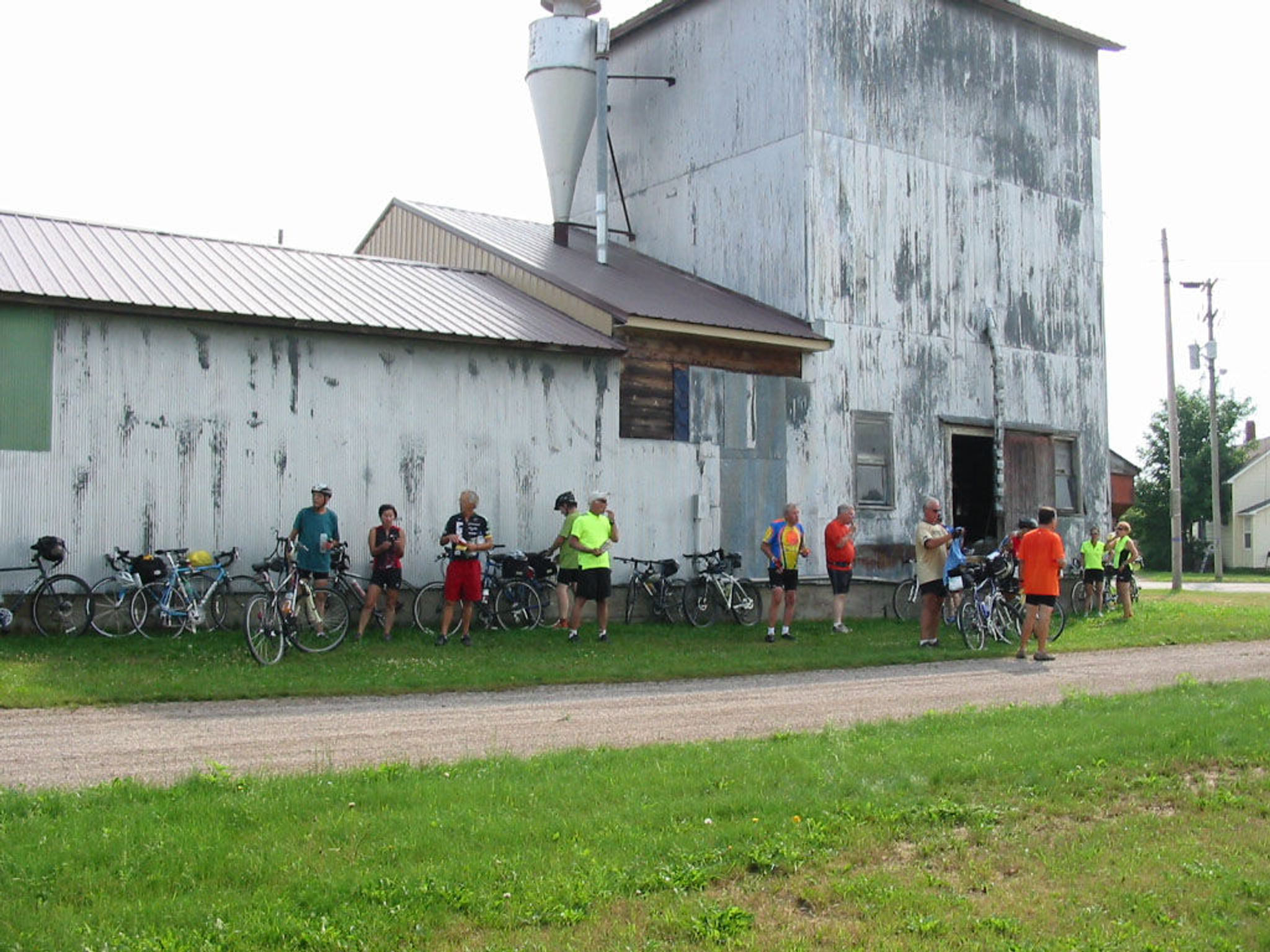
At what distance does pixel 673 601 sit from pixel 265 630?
24.7ft

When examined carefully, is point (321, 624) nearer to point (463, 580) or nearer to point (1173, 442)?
point (463, 580)

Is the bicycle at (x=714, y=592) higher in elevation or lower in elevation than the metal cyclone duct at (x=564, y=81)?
lower

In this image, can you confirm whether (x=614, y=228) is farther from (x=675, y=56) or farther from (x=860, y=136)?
(x=860, y=136)

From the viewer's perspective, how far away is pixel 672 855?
6328 millimetres

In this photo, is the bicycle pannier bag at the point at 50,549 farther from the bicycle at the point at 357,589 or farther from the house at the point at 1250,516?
the house at the point at 1250,516

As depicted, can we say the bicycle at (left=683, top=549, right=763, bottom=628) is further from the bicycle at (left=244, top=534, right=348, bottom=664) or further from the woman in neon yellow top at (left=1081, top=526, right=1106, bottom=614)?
the woman in neon yellow top at (left=1081, top=526, right=1106, bottom=614)

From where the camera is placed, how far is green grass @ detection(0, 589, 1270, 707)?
12.4 m

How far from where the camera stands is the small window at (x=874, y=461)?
929 inches

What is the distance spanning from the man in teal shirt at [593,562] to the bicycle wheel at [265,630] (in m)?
Result: 4.12

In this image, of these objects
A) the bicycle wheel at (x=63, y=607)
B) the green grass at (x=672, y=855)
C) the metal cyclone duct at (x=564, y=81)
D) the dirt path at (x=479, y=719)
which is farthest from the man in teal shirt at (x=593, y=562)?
the metal cyclone duct at (x=564, y=81)

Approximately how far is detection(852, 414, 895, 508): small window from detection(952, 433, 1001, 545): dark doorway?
255 centimetres

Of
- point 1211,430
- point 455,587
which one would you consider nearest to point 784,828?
point 455,587

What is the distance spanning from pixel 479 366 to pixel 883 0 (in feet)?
34.6

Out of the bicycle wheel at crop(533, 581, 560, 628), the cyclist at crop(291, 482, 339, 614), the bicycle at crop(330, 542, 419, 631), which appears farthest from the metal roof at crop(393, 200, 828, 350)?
the cyclist at crop(291, 482, 339, 614)
